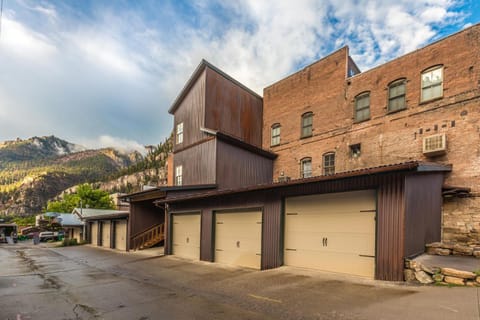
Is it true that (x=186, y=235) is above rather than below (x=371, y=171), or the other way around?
below

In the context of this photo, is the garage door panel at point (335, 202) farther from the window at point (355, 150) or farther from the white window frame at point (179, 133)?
the white window frame at point (179, 133)

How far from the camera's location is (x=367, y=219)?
8891mm

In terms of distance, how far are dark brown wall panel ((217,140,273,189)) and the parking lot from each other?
25.1ft

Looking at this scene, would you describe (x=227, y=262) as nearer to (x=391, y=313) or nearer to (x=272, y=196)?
(x=272, y=196)

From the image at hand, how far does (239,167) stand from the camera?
18.9 meters

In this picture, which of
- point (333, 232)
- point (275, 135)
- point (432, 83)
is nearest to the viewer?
point (333, 232)

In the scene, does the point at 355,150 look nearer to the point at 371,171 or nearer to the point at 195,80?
the point at 371,171

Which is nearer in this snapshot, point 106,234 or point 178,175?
point 178,175

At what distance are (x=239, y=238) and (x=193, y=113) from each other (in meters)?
10.7

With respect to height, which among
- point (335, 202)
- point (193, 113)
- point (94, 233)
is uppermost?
point (193, 113)

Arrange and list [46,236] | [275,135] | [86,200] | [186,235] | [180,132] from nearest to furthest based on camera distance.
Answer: [186,235]
[275,135]
[180,132]
[46,236]
[86,200]

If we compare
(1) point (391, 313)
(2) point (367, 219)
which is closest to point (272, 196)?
(2) point (367, 219)

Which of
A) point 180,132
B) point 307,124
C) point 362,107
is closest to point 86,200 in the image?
point 180,132

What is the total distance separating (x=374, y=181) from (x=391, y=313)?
13.9 ft
